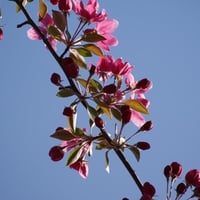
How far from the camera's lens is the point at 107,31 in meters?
1.98

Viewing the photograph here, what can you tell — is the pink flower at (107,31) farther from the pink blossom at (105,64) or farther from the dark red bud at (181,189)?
the dark red bud at (181,189)

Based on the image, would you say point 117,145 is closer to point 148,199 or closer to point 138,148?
point 138,148

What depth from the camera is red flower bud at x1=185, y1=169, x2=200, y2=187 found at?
176 centimetres

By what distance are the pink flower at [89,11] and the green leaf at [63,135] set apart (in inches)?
18.8

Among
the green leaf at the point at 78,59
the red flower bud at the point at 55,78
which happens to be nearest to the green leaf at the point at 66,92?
the red flower bud at the point at 55,78

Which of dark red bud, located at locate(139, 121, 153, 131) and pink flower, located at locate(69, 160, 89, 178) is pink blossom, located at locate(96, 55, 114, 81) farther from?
pink flower, located at locate(69, 160, 89, 178)

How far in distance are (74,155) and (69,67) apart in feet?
1.29

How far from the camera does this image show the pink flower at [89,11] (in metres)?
1.85

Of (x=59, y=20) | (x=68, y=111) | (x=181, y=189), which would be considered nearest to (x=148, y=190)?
(x=181, y=189)

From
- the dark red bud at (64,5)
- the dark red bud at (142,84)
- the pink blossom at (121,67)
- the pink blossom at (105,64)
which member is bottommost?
the dark red bud at (142,84)

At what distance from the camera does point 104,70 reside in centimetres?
183

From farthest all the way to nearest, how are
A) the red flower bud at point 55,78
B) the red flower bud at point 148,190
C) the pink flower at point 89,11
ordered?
1. the pink flower at point 89,11
2. the red flower bud at point 55,78
3. the red flower bud at point 148,190

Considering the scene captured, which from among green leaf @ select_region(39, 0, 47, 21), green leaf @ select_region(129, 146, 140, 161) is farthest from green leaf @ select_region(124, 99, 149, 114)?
green leaf @ select_region(39, 0, 47, 21)

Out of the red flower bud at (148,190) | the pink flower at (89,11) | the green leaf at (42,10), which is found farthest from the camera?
the green leaf at (42,10)
